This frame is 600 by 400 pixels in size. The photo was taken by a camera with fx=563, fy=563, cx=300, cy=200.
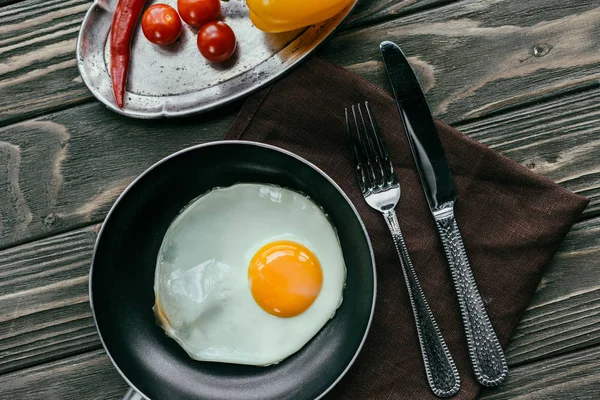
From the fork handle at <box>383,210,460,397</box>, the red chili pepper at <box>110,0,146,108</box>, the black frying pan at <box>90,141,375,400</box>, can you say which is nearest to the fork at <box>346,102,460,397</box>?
the fork handle at <box>383,210,460,397</box>

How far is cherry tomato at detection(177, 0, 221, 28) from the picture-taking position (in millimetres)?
1150

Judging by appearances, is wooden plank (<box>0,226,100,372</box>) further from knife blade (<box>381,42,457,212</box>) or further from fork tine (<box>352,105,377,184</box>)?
knife blade (<box>381,42,457,212</box>)

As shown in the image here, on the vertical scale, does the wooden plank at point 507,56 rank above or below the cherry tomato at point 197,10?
below

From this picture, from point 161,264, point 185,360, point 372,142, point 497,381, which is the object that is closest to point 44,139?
point 161,264

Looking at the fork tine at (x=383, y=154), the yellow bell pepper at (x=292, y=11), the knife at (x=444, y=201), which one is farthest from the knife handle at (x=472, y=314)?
the yellow bell pepper at (x=292, y=11)

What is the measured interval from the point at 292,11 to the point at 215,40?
0.17 meters

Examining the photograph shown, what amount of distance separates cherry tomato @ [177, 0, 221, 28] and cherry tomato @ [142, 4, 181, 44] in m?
0.02

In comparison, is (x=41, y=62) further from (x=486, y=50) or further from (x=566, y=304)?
(x=566, y=304)

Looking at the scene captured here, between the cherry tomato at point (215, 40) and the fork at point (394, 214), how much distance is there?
0.28 meters

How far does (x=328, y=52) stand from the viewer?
1.21 meters

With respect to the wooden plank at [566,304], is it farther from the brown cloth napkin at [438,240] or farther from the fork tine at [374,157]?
the fork tine at [374,157]

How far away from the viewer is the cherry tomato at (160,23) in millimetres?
1154

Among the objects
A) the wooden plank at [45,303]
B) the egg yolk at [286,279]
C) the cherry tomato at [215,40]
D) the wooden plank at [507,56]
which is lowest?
the wooden plank at [45,303]

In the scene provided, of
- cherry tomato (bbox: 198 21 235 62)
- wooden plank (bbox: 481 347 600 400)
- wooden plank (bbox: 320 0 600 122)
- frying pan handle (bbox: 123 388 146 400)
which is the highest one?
cherry tomato (bbox: 198 21 235 62)
